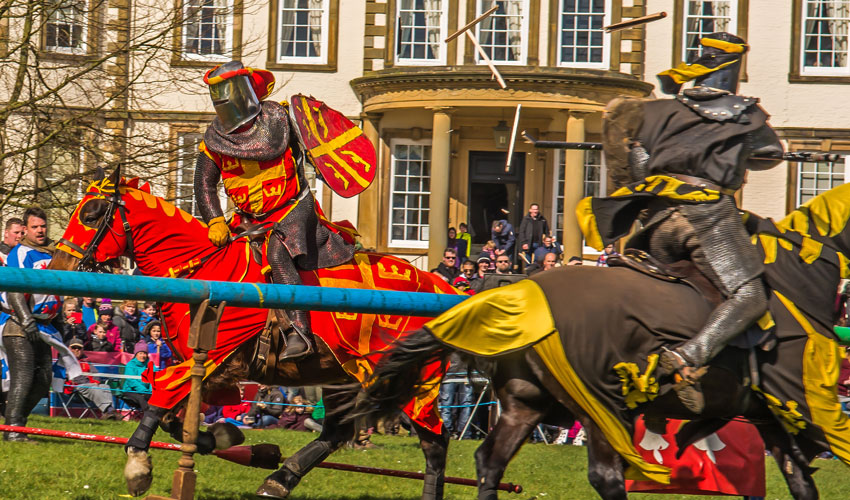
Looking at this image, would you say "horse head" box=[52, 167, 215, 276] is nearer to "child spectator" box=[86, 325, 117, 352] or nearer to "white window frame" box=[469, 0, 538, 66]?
"child spectator" box=[86, 325, 117, 352]

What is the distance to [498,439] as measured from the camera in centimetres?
507

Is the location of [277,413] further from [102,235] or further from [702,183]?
[702,183]

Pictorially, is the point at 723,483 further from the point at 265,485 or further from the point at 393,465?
the point at 393,465

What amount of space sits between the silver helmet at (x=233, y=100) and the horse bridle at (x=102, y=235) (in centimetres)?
79

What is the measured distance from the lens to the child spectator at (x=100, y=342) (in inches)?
578

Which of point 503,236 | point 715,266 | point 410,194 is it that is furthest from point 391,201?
point 715,266

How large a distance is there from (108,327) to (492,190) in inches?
547

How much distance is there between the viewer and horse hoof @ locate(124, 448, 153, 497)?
683 cm

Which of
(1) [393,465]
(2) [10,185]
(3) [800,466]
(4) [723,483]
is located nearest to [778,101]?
(2) [10,185]

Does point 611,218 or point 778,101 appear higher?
point 778,101

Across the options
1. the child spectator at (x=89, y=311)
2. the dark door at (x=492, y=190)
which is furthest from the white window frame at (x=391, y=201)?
the child spectator at (x=89, y=311)

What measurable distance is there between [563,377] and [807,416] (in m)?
1.07

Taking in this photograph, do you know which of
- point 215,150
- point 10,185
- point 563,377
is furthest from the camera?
point 10,185

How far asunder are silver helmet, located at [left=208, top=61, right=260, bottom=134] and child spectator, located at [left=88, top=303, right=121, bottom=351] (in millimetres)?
7794
